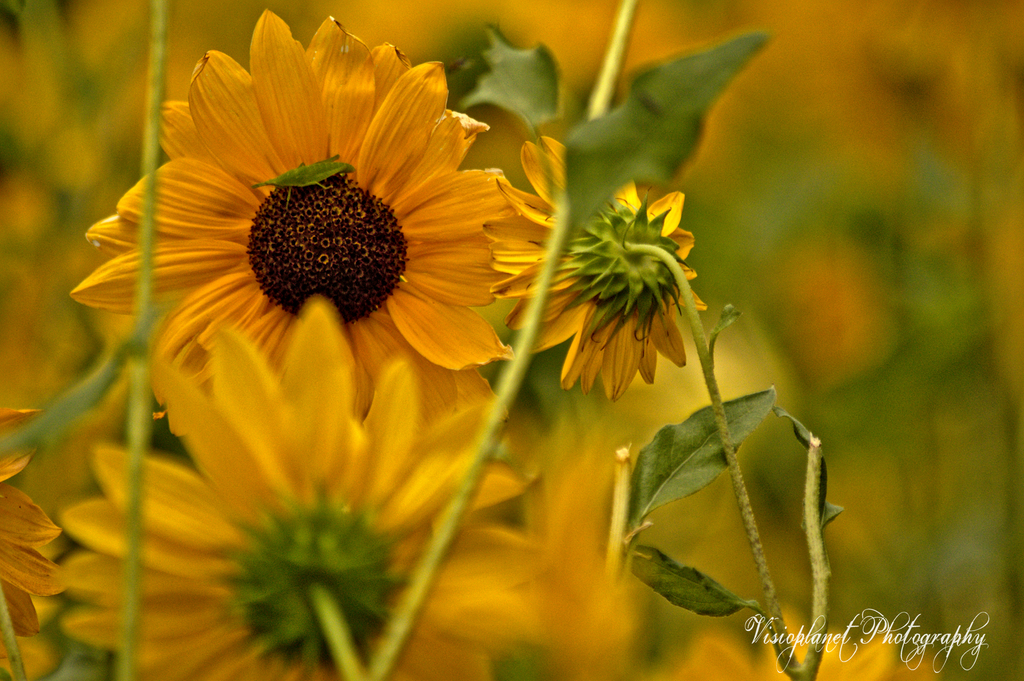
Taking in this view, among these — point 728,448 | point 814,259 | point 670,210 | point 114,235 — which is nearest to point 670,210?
point 670,210

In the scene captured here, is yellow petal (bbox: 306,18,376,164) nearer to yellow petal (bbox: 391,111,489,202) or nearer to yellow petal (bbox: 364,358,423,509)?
yellow petal (bbox: 391,111,489,202)

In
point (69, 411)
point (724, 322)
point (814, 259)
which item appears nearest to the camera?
point (69, 411)

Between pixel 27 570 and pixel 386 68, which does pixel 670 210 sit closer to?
pixel 386 68

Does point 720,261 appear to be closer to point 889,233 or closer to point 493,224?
point 889,233

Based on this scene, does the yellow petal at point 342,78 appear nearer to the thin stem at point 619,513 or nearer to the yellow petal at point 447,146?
the yellow petal at point 447,146

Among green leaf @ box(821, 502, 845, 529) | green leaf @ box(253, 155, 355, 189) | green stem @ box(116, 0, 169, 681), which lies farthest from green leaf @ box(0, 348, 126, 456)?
green leaf @ box(821, 502, 845, 529)

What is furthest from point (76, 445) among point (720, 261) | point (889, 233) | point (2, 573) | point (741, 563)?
point (889, 233)
